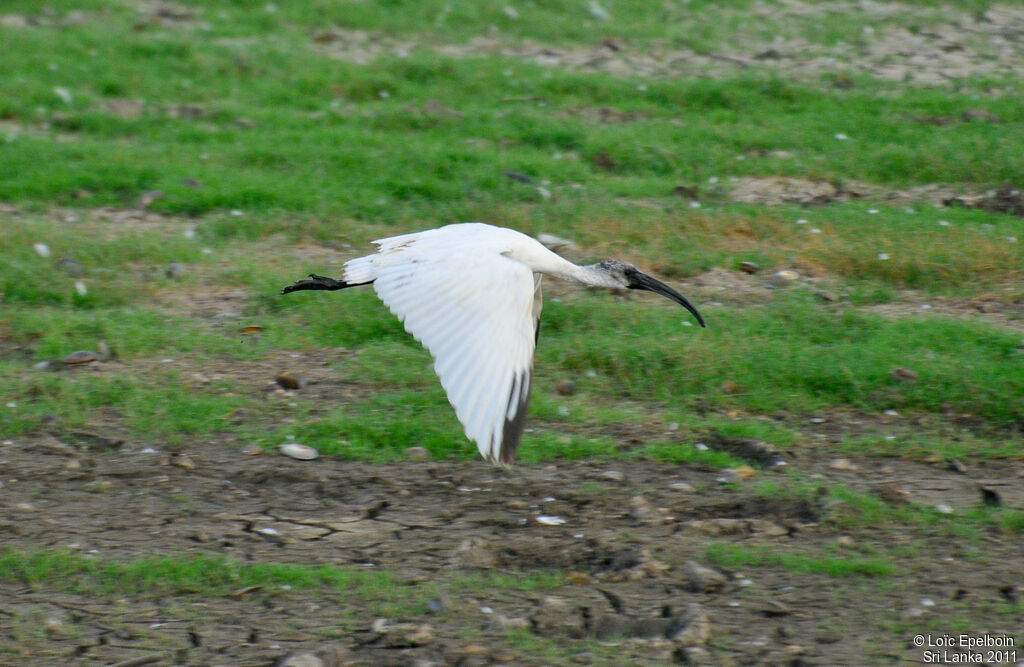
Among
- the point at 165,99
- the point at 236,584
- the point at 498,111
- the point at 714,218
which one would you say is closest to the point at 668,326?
the point at 714,218

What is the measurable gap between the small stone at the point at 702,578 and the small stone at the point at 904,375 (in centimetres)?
196

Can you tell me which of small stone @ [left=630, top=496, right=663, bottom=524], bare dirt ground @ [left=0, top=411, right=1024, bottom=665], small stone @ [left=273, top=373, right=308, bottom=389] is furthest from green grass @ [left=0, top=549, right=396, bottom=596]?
small stone @ [left=273, top=373, right=308, bottom=389]

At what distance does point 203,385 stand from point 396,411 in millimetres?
946

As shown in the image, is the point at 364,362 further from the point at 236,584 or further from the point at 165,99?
the point at 165,99

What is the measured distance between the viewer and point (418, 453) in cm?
515

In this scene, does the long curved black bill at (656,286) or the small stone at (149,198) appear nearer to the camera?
the long curved black bill at (656,286)

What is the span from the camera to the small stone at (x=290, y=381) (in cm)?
571

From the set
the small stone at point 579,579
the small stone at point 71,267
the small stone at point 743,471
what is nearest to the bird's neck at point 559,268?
the small stone at point 743,471

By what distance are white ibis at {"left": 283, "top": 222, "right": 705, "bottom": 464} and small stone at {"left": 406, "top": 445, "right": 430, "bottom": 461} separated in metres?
0.53

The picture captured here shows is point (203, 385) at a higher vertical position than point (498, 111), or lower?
lower

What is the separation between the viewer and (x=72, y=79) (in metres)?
9.58

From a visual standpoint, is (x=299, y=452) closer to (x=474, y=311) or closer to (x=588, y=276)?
(x=474, y=311)

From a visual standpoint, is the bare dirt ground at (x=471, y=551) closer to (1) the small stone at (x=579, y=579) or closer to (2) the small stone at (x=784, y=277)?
(1) the small stone at (x=579, y=579)

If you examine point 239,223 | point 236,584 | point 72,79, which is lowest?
point 236,584
